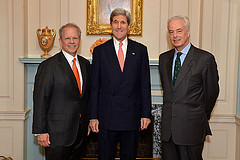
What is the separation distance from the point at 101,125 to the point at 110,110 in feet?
0.59

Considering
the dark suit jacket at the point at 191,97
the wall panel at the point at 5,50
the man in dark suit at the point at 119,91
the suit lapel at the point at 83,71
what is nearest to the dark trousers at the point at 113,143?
the man in dark suit at the point at 119,91

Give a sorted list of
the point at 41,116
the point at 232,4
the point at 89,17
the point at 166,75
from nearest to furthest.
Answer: the point at 41,116
the point at 166,75
the point at 232,4
the point at 89,17

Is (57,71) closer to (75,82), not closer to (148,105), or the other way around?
(75,82)

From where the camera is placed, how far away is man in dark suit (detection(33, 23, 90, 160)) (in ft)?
7.77

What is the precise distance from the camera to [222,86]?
11.4 feet

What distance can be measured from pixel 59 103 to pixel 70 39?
57 centimetres

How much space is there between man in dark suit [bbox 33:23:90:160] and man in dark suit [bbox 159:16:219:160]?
83cm

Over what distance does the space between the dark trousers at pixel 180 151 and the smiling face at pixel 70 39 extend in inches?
47.9

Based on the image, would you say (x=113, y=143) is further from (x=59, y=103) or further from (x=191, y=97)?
(x=191, y=97)

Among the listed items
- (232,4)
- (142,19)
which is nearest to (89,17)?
(142,19)

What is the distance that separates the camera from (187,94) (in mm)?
2424

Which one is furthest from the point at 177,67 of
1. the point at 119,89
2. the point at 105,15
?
the point at 105,15

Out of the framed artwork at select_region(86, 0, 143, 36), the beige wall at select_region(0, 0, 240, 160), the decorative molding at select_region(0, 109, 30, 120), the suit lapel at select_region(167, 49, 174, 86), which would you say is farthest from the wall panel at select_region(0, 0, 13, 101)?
the suit lapel at select_region(167, 49, 174, 86)

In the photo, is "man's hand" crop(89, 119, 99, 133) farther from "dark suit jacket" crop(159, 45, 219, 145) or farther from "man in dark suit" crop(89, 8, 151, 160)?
"dark suit jacket" crop(159, 45, 219, 145)
